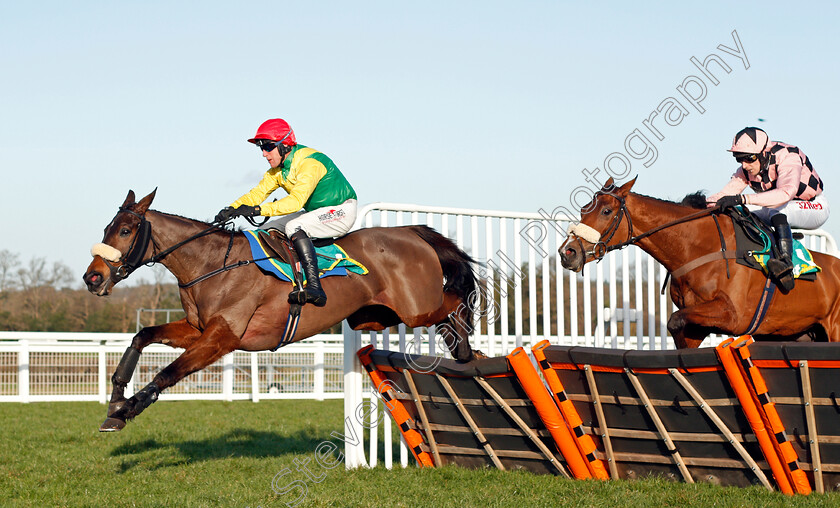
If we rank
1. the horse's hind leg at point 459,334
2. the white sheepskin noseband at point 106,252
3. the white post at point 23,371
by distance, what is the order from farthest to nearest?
the white post at point 23,371 < the horse's hind leg at point 459,334 < the white sheepskin noseband at point 106,252

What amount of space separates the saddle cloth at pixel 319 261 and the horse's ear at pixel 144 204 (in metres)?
0.68

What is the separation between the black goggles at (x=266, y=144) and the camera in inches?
237

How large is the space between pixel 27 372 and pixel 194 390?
2.66m

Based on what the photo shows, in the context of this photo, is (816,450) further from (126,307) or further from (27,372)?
(126,307)

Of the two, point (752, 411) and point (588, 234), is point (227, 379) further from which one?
point (752, 411)

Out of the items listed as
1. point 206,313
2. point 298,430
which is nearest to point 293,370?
point 298,430

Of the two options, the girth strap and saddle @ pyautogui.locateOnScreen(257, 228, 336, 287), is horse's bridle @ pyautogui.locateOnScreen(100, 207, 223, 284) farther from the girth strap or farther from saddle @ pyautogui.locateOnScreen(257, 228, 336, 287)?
the girth strap

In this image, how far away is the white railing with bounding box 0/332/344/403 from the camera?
43.7 feet

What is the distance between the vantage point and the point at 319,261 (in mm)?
5957

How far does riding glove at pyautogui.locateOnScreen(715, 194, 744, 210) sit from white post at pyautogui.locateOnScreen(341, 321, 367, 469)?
2.88m

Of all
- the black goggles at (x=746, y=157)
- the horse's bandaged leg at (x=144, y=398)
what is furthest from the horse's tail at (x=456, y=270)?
the horse's bandaged leg at (x=144, y=398)

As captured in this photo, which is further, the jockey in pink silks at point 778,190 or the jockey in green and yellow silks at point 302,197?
the jockey in green and yellow silks at point 302,197

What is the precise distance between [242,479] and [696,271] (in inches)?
134

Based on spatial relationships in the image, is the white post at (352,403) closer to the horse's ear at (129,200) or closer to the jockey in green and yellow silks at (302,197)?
the jockey in green and yellow silks at (302,197)
